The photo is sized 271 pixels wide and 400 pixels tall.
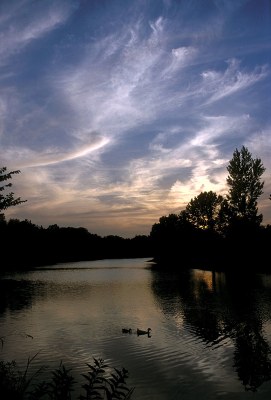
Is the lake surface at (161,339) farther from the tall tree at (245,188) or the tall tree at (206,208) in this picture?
the tall tree at (206,208)

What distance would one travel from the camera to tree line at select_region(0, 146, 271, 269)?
230 ft

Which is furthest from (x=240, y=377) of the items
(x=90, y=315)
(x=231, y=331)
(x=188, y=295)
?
(x=188, y=295)

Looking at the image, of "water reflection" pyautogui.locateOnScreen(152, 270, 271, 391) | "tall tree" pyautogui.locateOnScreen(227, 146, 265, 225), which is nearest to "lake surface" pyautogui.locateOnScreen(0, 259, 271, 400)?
"water reflection" pyautogui.locateOnScreen(152, 270, 271, 391)

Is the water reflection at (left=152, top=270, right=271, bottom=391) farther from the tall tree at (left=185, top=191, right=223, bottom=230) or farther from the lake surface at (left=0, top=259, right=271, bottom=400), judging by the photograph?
the tall tree at (left=185, top=191, right=223, bottom=230)

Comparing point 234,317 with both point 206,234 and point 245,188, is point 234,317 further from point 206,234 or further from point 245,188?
point 206,234

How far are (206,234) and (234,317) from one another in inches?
3142

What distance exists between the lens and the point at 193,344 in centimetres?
2150

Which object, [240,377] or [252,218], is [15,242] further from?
[240,377]

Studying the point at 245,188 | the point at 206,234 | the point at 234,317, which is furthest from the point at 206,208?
the point at 234,317

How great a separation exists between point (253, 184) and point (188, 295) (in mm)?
34457

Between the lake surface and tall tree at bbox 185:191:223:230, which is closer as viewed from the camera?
the lake surface

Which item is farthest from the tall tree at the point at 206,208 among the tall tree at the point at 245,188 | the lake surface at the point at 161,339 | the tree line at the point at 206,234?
the lake surface at the point at 161,339

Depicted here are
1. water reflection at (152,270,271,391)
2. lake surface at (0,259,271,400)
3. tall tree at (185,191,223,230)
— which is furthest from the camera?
tall tree at (185,191,223,230)

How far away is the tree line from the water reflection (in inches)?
489
